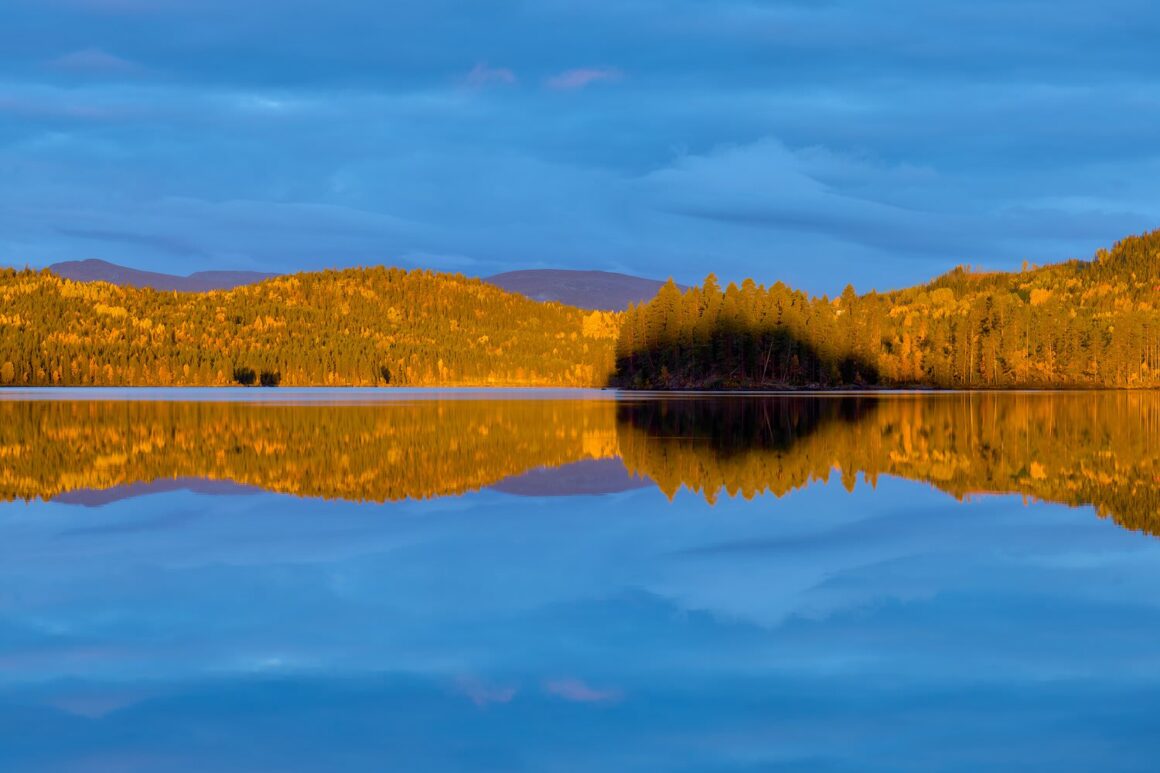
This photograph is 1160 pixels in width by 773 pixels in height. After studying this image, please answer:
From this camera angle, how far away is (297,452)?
146 feet

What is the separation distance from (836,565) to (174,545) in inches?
494

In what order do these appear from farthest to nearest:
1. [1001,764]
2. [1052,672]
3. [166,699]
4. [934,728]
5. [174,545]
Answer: [174,545], [1052,672], [166,699], [934,728], [1001,764]

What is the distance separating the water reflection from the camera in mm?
32344

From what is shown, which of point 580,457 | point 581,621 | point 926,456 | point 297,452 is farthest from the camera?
point 297,452

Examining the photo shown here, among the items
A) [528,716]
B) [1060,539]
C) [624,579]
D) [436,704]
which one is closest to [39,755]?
[436,704]

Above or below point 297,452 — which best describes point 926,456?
below

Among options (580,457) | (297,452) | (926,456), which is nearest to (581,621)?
(580,457)

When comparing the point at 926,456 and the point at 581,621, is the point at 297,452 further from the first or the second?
the point at 581,621

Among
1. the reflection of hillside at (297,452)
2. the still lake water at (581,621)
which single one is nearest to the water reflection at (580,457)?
the reflection of hillside at (297,452)

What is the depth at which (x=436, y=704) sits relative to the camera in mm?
12250

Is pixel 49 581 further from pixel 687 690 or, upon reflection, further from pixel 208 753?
pixel 687 690

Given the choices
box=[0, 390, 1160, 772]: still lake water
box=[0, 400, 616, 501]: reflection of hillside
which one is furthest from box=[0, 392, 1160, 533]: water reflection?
box=[0, 390, 1160, 772]: still lake water

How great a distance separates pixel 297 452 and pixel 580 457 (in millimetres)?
10710

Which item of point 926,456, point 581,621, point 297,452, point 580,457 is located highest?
point 297,452
